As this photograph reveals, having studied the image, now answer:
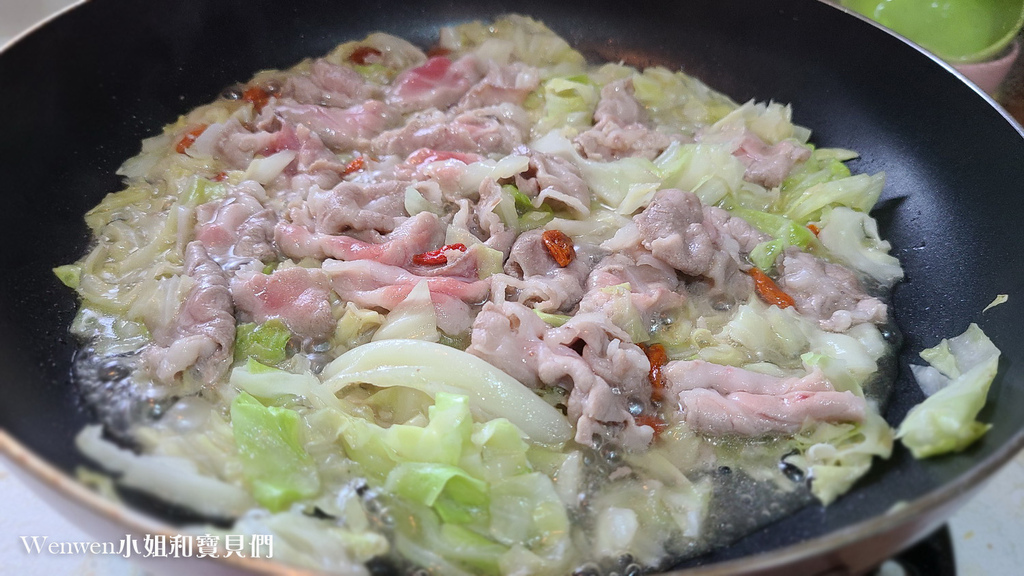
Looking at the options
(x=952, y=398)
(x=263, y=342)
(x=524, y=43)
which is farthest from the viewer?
(x=524, y=43)

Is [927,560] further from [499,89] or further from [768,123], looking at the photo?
[499,89]

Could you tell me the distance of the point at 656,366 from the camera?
2.22 m

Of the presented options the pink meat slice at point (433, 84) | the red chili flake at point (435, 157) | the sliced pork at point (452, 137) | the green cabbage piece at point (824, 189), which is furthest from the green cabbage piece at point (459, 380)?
the pink meat slice at point (433, 84)

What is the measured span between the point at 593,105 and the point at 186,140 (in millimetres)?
1831

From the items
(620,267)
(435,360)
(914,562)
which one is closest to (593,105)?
(620,267)

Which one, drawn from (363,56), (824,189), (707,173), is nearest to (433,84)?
(363,56)

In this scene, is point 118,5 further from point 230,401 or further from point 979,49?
point 979,49

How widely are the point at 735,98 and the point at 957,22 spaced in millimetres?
1191

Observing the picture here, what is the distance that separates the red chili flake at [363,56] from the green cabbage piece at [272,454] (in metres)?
2.08

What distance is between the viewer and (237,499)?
1.61 metres

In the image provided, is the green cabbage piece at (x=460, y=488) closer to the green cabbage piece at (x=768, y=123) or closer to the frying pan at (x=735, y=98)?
the frying pan at (x=735, y=98)

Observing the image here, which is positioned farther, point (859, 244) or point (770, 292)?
point (859, 244)

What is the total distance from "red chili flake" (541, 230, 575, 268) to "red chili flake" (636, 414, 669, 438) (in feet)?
2.15

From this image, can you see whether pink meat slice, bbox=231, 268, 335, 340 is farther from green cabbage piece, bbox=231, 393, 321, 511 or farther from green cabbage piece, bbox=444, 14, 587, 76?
green cabbage piece, bbox=444, 14, 587, 76
